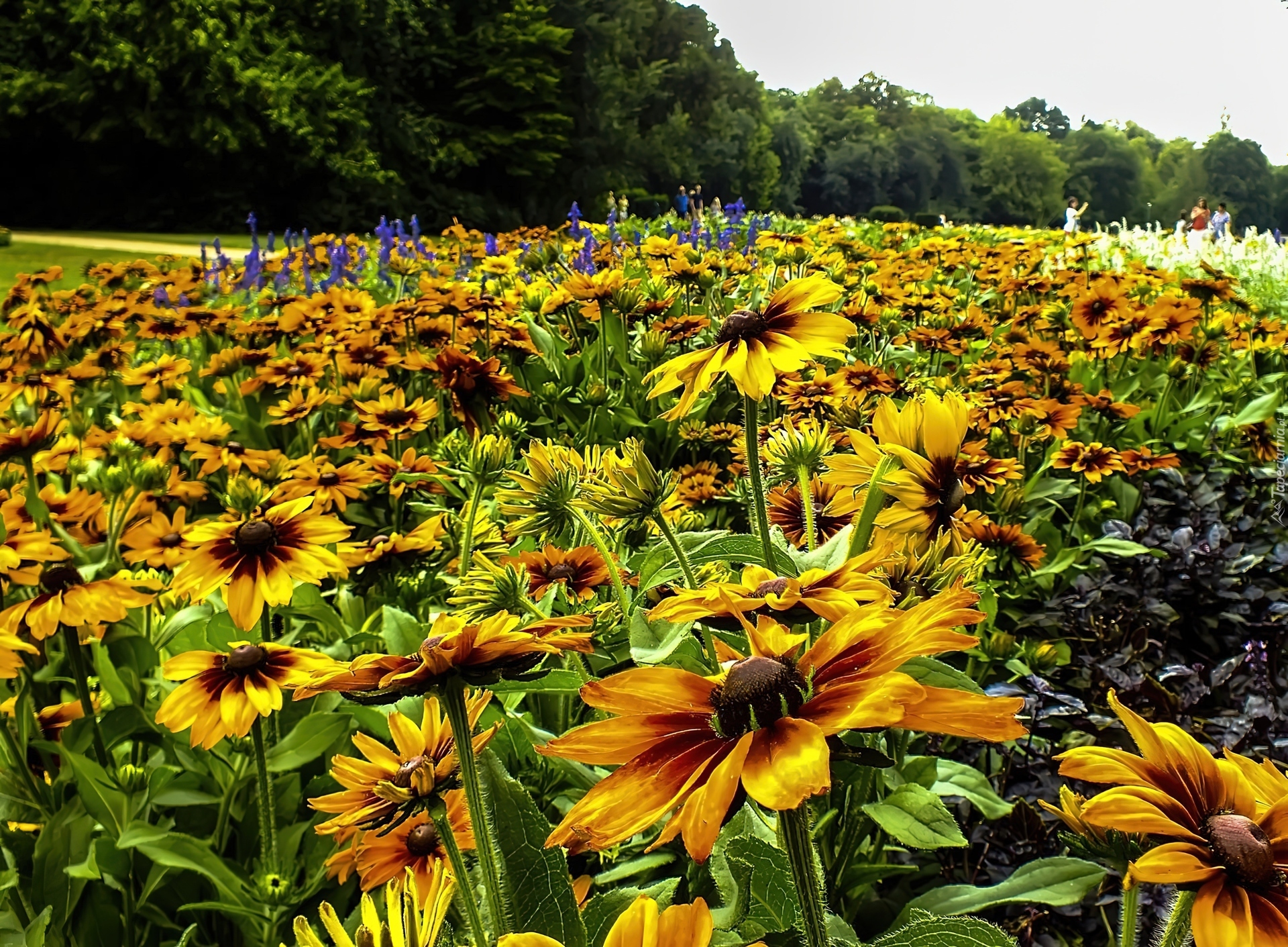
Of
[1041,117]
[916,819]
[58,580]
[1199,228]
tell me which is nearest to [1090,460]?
[916,819]

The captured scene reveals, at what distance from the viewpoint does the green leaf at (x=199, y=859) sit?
1056 mm

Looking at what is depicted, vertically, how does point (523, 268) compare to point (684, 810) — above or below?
above

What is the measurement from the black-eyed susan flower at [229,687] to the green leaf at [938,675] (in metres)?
0.57

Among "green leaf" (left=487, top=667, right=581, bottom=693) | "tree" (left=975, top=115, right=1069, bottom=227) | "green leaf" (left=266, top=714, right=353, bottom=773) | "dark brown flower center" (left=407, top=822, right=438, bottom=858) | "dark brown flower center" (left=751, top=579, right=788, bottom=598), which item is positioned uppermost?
"tree" (left=975, top=115, right=1069, bottom=227)

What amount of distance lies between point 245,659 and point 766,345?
25.4 inches

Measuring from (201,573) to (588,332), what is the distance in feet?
7.74

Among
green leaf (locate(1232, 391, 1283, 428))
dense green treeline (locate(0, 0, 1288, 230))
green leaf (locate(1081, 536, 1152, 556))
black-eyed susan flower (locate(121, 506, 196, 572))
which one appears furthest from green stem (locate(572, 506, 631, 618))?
dense green treeline (locate(0, 0, 1288, 230))

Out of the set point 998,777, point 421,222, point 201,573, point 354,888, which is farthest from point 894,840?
point 421,222

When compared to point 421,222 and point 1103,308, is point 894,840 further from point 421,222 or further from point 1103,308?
point 421,222

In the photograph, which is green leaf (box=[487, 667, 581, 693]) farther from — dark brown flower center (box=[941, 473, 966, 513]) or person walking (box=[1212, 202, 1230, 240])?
person walking (box=[1212, 202, 1230, 240])

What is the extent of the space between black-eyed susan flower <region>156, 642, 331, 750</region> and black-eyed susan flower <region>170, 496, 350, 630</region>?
1.8 inches

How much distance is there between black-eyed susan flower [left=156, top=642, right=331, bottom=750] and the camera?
0.89 meters

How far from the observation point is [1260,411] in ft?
8.40

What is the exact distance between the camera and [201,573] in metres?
0.98
